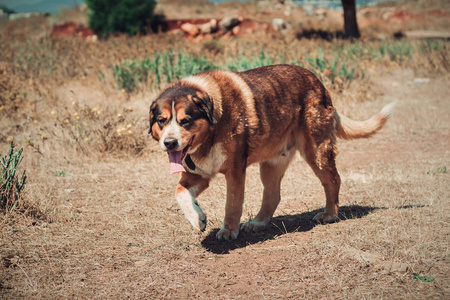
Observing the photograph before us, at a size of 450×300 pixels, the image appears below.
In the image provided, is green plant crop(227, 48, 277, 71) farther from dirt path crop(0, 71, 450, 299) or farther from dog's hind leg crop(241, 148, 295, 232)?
dog's hind leg crop(241, 148, 295, 232)

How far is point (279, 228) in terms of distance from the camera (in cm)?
442

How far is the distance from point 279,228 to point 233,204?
0.64 m

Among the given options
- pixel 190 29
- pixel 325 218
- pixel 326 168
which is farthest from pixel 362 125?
pixel 190 29

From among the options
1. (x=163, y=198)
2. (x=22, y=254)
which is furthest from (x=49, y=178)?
(x=22, y=254)

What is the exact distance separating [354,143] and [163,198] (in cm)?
418

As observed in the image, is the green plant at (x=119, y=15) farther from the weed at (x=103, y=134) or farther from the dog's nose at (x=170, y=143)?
the dog's nose at (x=170, y=143)

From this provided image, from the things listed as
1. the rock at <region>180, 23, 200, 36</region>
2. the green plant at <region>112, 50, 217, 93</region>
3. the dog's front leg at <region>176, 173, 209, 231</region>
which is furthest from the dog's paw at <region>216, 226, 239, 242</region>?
the rock at <region>180, 23, 200, 36</region>

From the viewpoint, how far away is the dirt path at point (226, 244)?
326cm

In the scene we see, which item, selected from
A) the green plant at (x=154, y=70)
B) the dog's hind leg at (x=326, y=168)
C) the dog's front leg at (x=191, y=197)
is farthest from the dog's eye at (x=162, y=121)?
the green plant at (x=154, y=70)

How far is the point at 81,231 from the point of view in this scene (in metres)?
4.44

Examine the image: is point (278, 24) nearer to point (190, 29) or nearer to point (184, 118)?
point (190, 29)

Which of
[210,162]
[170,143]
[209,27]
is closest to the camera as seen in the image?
[170,143]

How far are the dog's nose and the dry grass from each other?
109cm

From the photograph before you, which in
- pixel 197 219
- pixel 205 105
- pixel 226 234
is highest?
pixel 205 105
